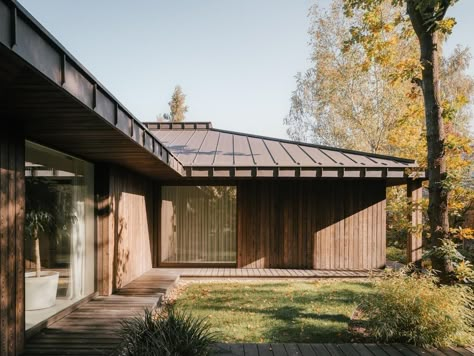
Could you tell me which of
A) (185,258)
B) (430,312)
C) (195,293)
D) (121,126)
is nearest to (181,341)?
(121,126)

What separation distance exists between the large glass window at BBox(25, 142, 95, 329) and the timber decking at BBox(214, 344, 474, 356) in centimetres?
232

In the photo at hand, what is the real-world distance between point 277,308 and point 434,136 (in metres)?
3.35

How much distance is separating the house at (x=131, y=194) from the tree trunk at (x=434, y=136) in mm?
2027

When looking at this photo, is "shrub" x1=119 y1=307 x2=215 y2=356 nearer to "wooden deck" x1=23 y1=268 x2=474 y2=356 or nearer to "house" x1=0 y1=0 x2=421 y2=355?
"wooden deck" x1=23 y1=268 x2=474 y2=356

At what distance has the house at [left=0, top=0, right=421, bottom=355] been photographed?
2.89 m

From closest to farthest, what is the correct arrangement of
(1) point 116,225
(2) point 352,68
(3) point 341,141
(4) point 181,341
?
(4) point 181,341 → (1) point 116,225 → (2) point 352,68 → (3) point 341,141

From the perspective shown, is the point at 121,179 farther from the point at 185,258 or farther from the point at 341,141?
the point at 341,141

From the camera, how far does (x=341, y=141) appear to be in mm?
18312

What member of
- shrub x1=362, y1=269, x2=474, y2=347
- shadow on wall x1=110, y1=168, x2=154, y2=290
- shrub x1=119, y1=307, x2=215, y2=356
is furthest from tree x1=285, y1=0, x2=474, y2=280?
shrub x1=119, y1=307, x2=215, y2=356

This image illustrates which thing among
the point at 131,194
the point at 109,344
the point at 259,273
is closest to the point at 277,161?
the point at 259,273

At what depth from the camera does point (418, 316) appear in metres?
4.11

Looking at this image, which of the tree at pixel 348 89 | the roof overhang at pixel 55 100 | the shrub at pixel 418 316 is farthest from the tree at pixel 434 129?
the tree at pixel 348 89

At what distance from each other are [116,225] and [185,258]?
2.97 meters

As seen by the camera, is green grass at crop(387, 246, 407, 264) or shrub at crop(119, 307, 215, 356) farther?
green grass at crop(387, 246, 407, 264)
